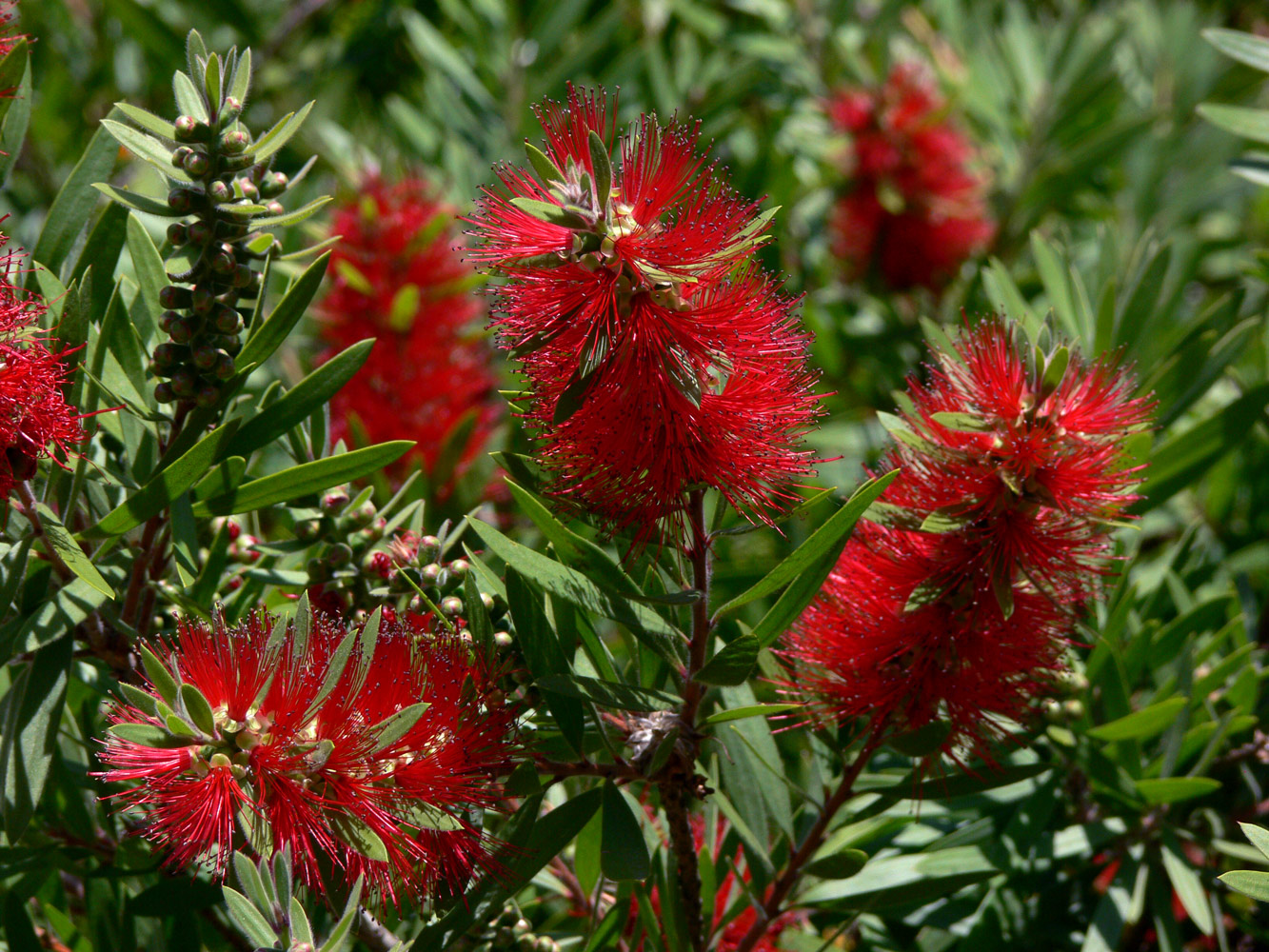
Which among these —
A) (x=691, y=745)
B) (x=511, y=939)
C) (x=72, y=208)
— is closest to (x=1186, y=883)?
(x=691, y=745)

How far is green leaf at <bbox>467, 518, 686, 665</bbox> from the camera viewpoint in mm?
986

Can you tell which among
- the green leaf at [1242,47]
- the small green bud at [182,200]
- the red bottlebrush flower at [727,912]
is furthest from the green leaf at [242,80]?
the green leaf at [1242,47]

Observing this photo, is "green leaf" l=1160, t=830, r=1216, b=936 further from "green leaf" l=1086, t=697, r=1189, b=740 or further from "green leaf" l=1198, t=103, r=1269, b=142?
"green leaf" l=1198, t=103, r=1269, b=142

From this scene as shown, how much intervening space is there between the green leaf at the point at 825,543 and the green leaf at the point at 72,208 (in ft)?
2.79

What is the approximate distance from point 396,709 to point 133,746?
9.0 inches

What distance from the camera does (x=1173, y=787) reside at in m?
1.38

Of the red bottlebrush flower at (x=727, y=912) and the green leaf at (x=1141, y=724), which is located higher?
the green leaf at (x=1141, y=724)

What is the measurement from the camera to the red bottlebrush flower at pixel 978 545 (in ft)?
3.65

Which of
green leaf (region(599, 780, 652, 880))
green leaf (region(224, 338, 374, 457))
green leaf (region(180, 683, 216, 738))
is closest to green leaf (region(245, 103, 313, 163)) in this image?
green leaf (region(224, 338, 374, 457))

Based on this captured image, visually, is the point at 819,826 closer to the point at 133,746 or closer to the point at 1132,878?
the point at 1132,878

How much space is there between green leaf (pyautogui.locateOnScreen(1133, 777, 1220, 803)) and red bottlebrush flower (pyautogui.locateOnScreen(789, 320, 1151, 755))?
0.87 feet

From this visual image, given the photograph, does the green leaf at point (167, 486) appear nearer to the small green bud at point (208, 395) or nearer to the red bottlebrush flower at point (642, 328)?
the small green bud at point (208, 395)

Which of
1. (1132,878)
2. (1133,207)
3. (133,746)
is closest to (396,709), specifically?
(133,746)

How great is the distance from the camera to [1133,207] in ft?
9.07
